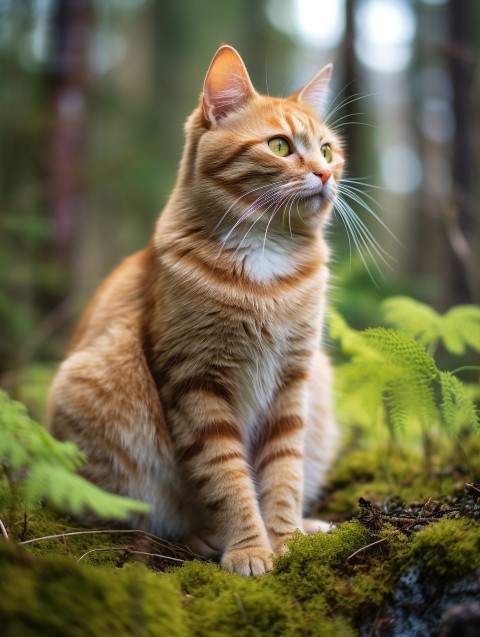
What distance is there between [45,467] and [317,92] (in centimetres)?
242

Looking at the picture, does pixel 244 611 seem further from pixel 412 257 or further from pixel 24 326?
pixel 412 257

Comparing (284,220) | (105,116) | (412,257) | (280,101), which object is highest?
(105,116)

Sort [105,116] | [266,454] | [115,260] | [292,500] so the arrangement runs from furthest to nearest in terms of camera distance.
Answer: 1. [115,260]
2. [105,116]
3. [266,454]
4. [292,500]

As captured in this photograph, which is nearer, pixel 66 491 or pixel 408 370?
pixel 66 491

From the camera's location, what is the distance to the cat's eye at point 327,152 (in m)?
2.73

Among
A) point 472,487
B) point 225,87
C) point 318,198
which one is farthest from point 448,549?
point 225,87

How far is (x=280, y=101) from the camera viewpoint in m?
2.72

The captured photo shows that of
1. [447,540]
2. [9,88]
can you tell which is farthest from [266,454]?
[9,88]

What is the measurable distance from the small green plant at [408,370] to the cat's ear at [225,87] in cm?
124

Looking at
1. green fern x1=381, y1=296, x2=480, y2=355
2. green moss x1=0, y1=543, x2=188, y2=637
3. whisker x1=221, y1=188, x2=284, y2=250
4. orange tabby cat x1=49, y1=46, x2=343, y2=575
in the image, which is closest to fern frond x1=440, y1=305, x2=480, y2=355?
green fern x1=381, y1=296, x2=480, y2=355

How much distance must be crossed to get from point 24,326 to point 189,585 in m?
3.84

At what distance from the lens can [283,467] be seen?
8.29 ft

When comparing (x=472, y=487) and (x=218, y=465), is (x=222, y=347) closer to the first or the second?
(x=218, y=465)

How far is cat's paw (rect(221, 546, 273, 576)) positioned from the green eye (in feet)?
5.59
